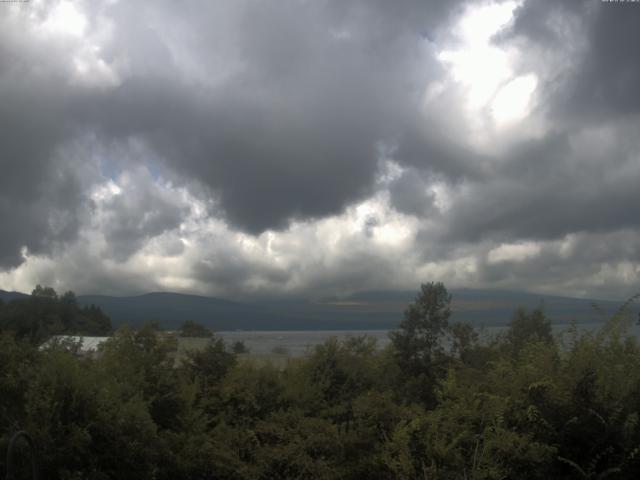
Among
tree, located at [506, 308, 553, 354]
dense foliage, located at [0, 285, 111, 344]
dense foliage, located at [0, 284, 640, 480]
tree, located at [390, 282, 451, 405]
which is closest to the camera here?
dense foliage, located at [0, 284, 640, 480]

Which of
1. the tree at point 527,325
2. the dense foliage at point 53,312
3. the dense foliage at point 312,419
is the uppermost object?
the dense foliage at point 53,312

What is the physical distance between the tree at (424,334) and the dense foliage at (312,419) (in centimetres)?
279

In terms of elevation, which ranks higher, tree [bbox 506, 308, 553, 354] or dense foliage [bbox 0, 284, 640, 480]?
tree [bbox 506, 308, 553, 354]

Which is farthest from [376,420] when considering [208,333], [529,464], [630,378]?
[208,333]

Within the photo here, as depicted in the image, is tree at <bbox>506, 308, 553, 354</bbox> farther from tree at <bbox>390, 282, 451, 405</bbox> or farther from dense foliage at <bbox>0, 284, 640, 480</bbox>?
dense foliage at <bbox>0, 284, 640, 480</bbox>

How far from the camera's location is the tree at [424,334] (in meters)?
15.6

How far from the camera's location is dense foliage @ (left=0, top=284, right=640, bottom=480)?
8.40m

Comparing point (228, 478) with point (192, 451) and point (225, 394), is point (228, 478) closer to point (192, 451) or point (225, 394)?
point (192, 451)

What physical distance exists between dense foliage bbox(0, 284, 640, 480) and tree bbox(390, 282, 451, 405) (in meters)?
2.79

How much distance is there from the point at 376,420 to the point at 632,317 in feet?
13.4

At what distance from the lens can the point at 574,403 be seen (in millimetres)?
9070

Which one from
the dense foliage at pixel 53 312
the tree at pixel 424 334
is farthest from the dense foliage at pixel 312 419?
the dense foliage at pixel 53 312

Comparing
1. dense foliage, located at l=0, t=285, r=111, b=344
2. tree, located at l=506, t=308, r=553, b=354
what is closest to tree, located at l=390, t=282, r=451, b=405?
tree, located at l=506, t=308, r=553, b=354

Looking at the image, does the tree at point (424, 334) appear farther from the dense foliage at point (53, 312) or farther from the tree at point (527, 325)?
Result: the dense foliage at point (53, 312)
